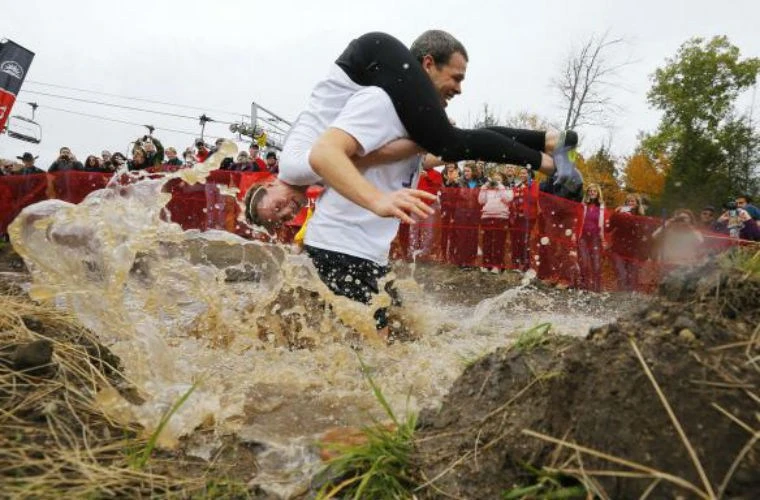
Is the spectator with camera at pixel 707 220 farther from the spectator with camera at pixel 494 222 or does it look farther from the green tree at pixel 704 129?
the green tree at pixel 704 129

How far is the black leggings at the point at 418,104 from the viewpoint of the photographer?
266 cm

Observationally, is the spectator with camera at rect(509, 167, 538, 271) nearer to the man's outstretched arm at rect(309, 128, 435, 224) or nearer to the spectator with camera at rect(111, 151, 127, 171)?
the man's outstretched arm at rect(309, 128, 435, 224)

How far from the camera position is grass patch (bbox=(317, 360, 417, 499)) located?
146 centimetres

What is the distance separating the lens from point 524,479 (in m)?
1.33

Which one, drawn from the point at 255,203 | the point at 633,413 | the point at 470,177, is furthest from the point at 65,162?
the point at 633,413

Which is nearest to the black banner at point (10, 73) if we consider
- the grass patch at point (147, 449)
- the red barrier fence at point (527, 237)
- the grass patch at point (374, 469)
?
the red barrier fence at point (527, 237)

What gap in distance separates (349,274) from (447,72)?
3.77 feet

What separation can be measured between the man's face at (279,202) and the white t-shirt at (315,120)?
0.18ft

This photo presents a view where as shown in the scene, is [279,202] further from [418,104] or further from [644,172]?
[644,172]

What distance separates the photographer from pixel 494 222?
8.94m

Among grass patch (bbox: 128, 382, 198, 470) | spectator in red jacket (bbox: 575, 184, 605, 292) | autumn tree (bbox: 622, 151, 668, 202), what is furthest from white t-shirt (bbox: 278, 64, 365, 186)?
autumn tree (bbox: 622, 151, 668, 202)

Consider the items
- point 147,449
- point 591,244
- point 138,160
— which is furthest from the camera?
point 138,160

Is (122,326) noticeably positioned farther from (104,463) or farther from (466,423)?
(466,423)

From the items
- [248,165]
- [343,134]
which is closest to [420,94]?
[343,134]
